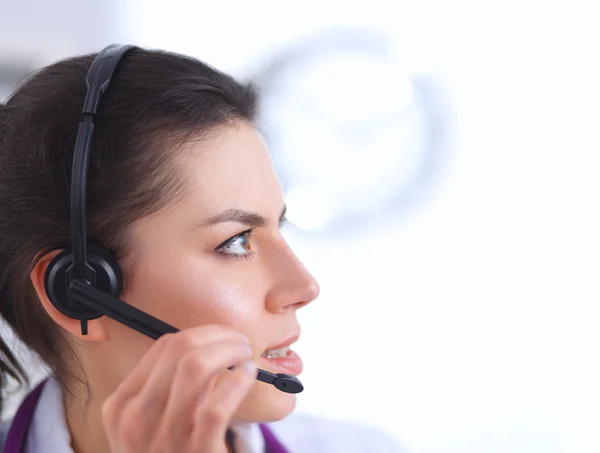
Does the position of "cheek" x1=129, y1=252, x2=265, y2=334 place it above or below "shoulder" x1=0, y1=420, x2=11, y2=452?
above

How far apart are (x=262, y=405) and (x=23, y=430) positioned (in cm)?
42

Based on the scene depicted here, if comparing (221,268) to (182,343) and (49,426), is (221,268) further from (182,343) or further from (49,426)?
(49,426)

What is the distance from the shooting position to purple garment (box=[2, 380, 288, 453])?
103 centimetres

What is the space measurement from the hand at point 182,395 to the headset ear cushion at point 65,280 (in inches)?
5.2

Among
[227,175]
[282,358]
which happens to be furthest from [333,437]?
[227,175]

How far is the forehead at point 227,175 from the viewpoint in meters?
0.87

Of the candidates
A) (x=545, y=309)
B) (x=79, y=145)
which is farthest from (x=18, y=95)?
(x=545, y=309)

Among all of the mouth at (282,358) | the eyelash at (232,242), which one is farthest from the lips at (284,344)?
the eyelash at (232,242)

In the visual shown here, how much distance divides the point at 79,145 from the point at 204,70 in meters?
0.25

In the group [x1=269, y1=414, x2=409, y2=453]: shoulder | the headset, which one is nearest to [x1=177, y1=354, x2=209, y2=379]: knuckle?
the headset

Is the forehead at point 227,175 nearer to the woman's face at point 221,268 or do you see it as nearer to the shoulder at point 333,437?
the woman's face at point 221,268

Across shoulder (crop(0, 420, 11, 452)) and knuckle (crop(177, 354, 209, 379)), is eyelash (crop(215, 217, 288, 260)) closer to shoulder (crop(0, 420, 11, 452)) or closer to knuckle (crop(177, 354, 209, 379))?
knuckle (crop(177, 354, 209, 379))

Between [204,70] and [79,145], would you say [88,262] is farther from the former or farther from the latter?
[204,70]

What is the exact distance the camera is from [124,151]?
873mm
